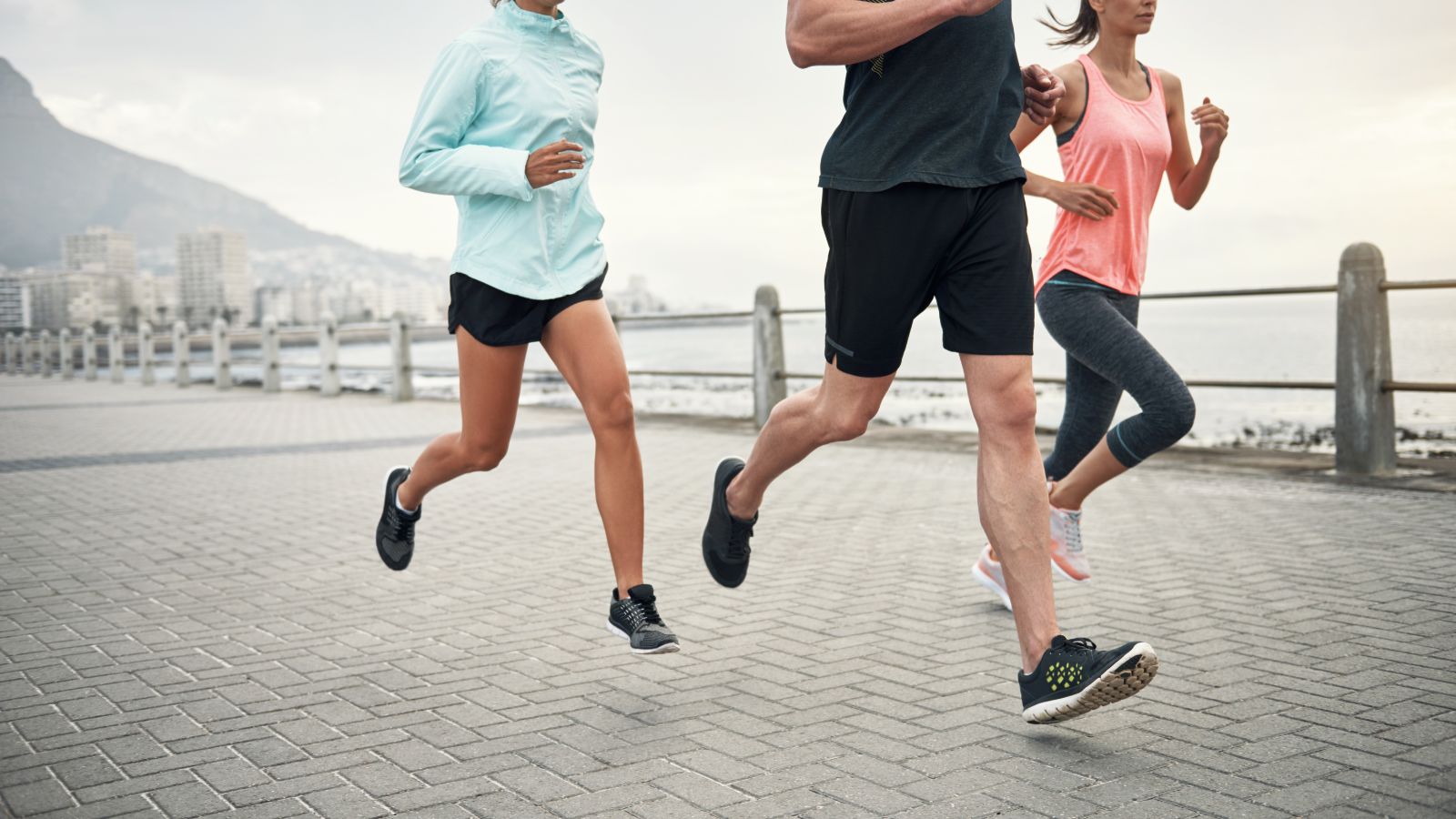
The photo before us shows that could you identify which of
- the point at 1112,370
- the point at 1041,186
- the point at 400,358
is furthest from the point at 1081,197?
the point at 400,358

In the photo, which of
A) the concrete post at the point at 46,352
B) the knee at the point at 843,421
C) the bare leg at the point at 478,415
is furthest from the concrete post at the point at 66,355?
the knee at the point at 843,421

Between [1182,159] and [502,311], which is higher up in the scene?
[1182,159]

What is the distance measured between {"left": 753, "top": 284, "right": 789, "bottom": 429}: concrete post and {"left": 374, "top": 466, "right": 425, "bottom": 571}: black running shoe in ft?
25.6

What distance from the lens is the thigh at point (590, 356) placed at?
3.85 meters

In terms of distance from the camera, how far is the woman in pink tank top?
4.20 m

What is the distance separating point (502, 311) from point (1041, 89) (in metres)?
1.66

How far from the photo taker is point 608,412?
12.7 feet

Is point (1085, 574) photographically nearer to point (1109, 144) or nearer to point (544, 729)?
point (1109, 144)

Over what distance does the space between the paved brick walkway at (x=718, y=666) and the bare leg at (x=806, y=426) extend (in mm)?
521

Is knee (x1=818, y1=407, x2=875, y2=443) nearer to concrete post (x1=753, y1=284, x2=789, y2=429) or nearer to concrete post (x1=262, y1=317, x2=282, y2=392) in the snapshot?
concrete post (x1=753, y1=284, x2=789, y2=429)

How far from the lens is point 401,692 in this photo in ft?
12.1

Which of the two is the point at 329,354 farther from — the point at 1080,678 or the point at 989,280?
the point at 1080,678

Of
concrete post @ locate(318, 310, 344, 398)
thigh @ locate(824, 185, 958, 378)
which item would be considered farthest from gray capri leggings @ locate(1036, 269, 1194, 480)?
concrete post @ locate(318, 310, 344, 398)

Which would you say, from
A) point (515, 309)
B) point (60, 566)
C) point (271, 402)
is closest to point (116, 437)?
point (271, 402)
